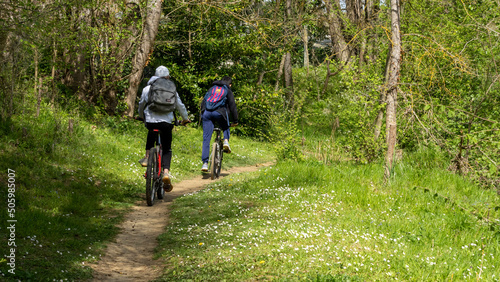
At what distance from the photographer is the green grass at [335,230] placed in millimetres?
5094

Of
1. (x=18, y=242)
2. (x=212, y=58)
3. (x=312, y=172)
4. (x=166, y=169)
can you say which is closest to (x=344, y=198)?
(x=312, y=172)

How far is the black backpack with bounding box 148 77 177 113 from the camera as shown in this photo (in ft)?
26.9

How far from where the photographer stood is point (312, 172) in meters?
9.75

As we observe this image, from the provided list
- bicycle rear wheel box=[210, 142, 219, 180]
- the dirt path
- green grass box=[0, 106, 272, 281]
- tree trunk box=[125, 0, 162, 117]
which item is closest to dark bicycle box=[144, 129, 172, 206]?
the dirt path

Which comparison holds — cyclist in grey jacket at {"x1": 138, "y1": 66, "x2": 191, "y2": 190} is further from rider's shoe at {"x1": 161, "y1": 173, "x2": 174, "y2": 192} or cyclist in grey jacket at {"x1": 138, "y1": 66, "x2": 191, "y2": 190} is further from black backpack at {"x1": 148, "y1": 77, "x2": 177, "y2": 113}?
black backpack at {"x1": 148, "y1": 77, "x2": 177, "y2": 113}

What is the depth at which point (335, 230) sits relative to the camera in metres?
6.36

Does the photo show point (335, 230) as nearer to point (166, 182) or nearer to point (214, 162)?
point (166, 182)

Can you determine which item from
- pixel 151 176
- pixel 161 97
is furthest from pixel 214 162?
pixel 161 97

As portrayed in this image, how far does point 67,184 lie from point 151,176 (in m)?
1.63

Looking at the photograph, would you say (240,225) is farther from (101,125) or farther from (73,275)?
(101,125)

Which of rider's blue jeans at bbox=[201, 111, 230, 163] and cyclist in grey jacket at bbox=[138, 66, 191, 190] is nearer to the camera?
cyclist in grey jacket at bbox=[138, 66, 191, 190]

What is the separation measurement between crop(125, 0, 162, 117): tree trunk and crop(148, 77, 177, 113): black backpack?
6703 mm

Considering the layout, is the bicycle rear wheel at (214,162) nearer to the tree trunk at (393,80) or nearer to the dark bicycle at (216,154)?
the dark bicycle at (216,154)

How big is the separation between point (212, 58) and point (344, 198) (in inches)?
478
